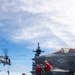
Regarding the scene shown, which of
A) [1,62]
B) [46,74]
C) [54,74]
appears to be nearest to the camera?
[46,74]

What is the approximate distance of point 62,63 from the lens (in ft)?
118

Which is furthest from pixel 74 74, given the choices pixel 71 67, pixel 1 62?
pixel 1 62

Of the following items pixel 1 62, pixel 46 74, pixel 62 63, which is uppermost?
pixel 1 62

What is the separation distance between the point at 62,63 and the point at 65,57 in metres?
1.16

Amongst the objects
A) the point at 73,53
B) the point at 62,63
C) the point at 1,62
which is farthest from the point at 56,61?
the point at 1,62

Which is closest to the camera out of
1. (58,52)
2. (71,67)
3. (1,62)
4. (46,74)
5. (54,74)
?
(46,74)

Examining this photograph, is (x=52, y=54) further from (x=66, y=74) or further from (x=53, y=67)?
(x=66, y=74)

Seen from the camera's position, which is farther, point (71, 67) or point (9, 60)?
point (9, 60)

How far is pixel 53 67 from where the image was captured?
117ft

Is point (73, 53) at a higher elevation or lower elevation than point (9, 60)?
lower

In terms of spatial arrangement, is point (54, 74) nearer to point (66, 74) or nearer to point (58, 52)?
point (66, 74)

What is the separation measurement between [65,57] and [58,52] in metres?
2.10

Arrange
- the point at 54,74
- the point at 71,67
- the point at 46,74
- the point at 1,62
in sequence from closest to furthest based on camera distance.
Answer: the point at 46,74, the point at 54,74, the point at 71,67, the point at 1,62

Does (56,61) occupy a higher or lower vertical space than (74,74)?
higher
